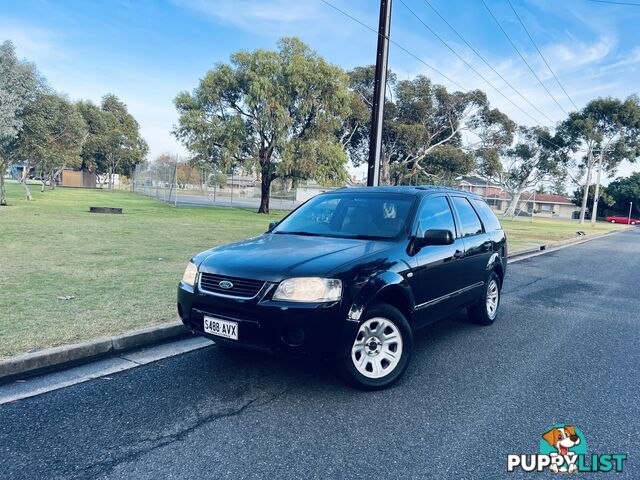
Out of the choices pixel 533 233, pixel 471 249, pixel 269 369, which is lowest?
pixel 269 369

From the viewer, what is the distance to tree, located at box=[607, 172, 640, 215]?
2566 inches

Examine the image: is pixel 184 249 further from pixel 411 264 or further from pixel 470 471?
pixel 470 471

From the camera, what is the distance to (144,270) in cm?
768

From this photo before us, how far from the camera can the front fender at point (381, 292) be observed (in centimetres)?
354

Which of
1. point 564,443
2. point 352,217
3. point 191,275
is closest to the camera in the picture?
point 564,443

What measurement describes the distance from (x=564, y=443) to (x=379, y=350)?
145 centimetres

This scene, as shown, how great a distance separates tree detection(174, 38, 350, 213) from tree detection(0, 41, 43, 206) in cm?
822

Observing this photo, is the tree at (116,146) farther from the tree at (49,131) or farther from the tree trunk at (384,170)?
the tree trunk at (384,170)

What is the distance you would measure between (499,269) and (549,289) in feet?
10.4

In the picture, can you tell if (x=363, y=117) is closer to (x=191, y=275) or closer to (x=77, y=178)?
(x=191, y=275)

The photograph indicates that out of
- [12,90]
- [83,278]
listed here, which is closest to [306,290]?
[83,278]

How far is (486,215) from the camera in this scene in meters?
6.25

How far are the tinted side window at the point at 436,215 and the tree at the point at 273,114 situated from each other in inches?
787

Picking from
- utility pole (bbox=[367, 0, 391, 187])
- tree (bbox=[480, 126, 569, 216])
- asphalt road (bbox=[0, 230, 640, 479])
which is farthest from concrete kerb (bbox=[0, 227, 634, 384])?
tree (bbox=[480, 126, 569, 216])
